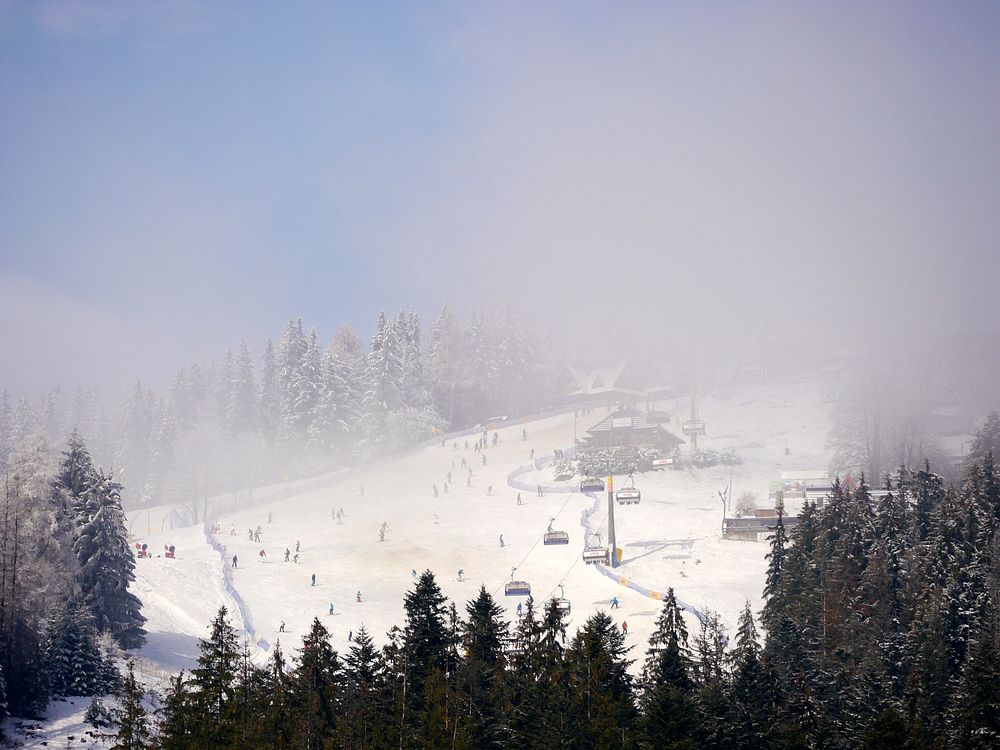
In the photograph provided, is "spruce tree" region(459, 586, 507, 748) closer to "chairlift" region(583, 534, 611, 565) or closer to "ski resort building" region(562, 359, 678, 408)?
"chairlift" region(583, 534, 611, 565)

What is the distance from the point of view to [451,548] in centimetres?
8256

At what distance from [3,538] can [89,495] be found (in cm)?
584

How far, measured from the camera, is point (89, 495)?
5631cm

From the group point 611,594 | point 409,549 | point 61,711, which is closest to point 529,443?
point 409,549

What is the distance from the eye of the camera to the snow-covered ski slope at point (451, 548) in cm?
6631

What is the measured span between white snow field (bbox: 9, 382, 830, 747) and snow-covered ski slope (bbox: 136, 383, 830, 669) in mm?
172

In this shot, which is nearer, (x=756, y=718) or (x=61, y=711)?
(x=756, y=718)

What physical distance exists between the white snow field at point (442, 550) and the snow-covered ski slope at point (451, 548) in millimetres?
172

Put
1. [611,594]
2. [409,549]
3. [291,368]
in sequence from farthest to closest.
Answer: [291,368] < [409,549] < [611,594]

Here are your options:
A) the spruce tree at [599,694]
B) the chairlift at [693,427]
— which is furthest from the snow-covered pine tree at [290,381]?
the spruce tree at [599,694]

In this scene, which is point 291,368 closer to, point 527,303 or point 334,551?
point 527,303

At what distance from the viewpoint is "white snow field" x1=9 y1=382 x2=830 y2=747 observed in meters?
65.1

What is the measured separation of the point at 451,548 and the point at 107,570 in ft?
104

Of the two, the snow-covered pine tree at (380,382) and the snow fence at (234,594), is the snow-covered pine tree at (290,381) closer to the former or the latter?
the snow-covered pine tree at (380,382)
